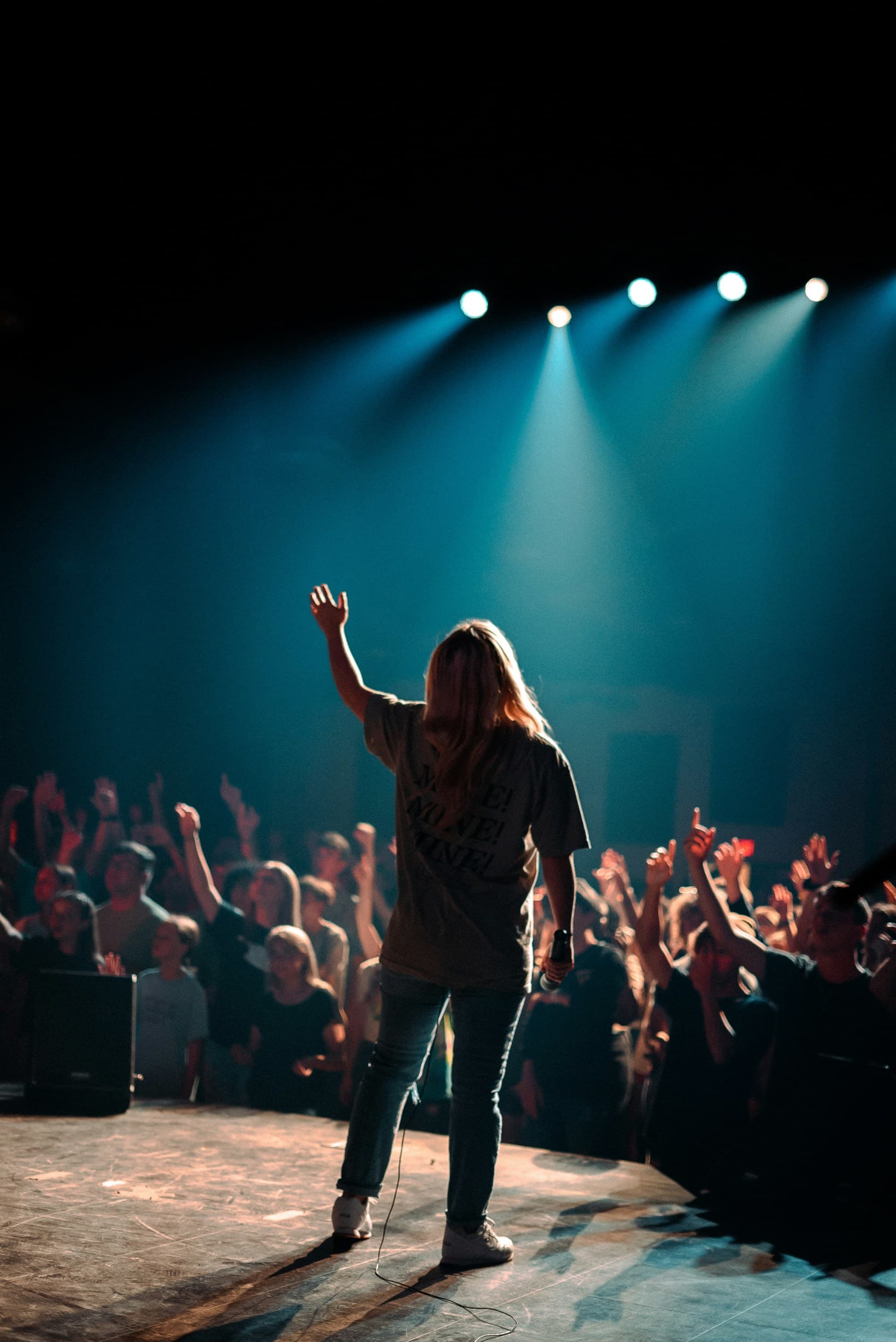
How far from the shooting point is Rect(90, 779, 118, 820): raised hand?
659 cm

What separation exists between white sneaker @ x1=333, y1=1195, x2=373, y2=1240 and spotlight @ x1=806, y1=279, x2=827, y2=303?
4839 mm

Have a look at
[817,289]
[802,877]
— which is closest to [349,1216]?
[802,877]

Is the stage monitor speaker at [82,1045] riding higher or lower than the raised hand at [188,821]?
lower

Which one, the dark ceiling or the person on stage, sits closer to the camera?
the person on stage

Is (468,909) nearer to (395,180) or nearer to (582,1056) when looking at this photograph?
(582,1056)

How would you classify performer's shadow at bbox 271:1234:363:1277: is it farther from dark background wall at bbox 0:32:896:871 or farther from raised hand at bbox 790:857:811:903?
dark background wall at bbox 0:32:896:871

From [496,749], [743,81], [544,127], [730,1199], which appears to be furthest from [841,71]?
[730,1199]

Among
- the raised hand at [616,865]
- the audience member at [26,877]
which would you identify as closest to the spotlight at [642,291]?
the raised hand at [616,865]

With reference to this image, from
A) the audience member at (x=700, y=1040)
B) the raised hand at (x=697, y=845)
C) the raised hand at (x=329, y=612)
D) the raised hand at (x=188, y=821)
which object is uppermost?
the raised hand at (x=329, y=612)

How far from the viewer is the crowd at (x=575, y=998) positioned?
Answer: 3.91 m

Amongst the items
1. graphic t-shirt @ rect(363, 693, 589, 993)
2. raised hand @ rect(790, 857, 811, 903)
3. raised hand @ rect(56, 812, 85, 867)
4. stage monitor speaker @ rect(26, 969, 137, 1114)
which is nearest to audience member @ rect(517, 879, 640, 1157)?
raised hand @ rect(790, 857, 811, 903)

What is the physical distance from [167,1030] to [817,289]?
15.2 ft

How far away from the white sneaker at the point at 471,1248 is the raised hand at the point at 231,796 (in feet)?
14.3

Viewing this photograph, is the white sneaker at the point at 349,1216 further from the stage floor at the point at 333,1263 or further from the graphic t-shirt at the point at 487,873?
the graphic t-shirt at the point at 487,873
